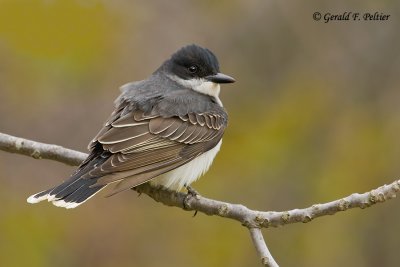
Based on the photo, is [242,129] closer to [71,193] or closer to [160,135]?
[160,135]

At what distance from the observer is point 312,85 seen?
29.8 feet

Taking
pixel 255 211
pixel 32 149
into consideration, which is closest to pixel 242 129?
pixel 32 149

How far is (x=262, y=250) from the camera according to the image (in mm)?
4543

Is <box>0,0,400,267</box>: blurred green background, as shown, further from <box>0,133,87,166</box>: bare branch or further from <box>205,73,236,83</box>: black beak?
<box>0,133,87,166</box>: bare branch

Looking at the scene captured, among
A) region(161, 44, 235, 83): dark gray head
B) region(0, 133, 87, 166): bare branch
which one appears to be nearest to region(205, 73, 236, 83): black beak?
region(161, 44, 235, 83): dark gray head

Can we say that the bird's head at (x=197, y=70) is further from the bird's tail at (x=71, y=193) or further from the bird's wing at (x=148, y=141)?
the bird's tail at (x=71, y=193)

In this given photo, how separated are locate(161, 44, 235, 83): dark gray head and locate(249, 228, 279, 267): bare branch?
192cm

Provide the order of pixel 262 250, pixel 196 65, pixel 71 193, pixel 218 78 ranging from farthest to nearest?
pixel 196 65
pixel 218 78
pixel 71 193
pixel 262 250

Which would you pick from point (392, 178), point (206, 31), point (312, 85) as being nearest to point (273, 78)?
point (312, 85)

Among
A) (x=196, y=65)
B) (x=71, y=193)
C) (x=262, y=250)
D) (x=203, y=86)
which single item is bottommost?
(x=71, y=193)

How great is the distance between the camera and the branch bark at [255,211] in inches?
184

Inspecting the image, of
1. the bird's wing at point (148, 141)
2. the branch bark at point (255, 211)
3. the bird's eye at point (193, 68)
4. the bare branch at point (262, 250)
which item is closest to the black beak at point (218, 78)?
the bird's eye at point (193, 68)

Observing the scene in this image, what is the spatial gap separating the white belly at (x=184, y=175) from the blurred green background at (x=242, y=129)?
228 centimetres

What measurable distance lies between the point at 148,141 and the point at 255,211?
4.07ft
